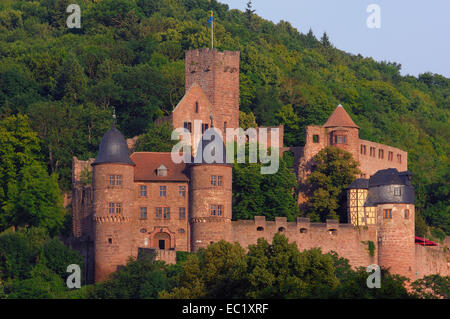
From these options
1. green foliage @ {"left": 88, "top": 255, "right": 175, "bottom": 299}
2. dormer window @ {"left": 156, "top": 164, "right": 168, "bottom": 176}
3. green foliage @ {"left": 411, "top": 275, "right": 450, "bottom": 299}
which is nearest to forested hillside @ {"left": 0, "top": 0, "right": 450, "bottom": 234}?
dormer window @ {"left": 156, "top": 164, "right": 168, "bottom": 176}

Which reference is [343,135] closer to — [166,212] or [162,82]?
[166,212]

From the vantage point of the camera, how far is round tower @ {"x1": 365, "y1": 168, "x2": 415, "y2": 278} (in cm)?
8212

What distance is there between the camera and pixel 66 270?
78.2m

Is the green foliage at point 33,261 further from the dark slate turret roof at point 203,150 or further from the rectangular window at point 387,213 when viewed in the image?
the rectangular window at point 387,213

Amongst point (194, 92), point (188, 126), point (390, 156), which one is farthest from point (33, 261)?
point (390, 156)

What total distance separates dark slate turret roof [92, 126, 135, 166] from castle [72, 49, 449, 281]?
0.20 feet

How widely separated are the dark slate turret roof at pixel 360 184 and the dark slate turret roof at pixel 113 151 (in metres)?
15.1

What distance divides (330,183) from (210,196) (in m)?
11.3

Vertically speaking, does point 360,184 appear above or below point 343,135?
below

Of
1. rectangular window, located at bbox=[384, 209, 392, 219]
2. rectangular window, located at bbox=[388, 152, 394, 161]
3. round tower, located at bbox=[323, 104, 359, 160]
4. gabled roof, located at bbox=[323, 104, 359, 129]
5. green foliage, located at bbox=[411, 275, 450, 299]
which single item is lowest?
green foliage, located at bbox=[411, 275, 450, 299]

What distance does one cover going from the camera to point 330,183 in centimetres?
8750

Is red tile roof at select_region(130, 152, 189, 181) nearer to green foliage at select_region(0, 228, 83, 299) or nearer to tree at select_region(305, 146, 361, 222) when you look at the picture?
green foliage at select_region(0, 228, 83, 299)

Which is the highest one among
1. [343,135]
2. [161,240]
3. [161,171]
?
[343,135]

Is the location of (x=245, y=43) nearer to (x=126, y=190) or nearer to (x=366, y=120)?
(x=366, y=120)
